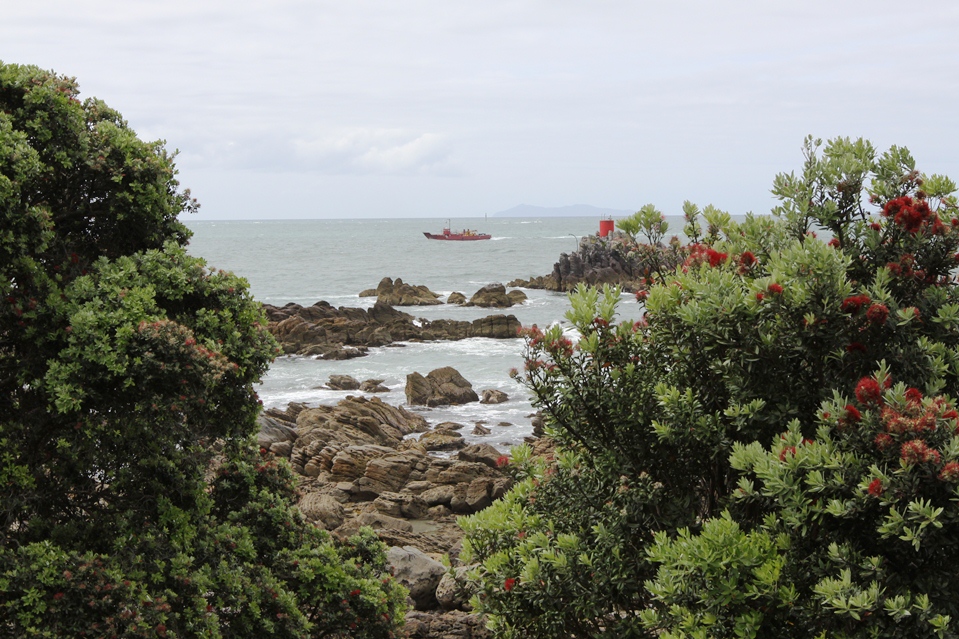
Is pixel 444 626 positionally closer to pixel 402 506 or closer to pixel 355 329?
pixel 402 506

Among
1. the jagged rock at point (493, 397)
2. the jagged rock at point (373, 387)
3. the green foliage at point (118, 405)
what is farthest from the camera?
the jagged rock at point (373, 387)

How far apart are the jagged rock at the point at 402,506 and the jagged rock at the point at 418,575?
18.5ft

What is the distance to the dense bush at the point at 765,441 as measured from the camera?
5277 mm

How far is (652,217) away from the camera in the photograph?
8.58m

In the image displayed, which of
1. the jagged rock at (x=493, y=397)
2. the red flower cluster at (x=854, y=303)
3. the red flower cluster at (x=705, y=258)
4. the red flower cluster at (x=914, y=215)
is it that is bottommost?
the jagged rock at (x=493, y=397)

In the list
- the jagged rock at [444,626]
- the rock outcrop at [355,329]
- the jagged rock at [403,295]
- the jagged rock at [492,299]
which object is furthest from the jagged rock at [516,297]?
the jagged rock at [444,626]

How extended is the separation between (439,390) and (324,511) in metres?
16.9

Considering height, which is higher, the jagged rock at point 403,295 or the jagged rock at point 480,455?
the jagged rock at point 403,295

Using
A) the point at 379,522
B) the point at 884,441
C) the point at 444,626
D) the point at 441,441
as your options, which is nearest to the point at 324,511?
the point at 379,522

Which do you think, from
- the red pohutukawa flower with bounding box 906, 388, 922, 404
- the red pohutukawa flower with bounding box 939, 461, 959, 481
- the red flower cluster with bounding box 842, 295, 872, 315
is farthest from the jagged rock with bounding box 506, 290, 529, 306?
the red pohutukawa flower with bounding box 939, 461, 959, 481

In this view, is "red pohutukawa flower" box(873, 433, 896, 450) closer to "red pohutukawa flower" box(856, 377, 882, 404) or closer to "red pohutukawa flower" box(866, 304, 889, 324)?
"red pohutukawa flower" box(856, 377, 882, 404)

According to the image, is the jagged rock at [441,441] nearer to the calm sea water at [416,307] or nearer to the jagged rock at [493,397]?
the calm sea water at [416,307]

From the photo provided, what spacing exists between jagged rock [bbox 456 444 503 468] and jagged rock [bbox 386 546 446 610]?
9.05 metres

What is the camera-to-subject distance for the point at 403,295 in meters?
65.6
